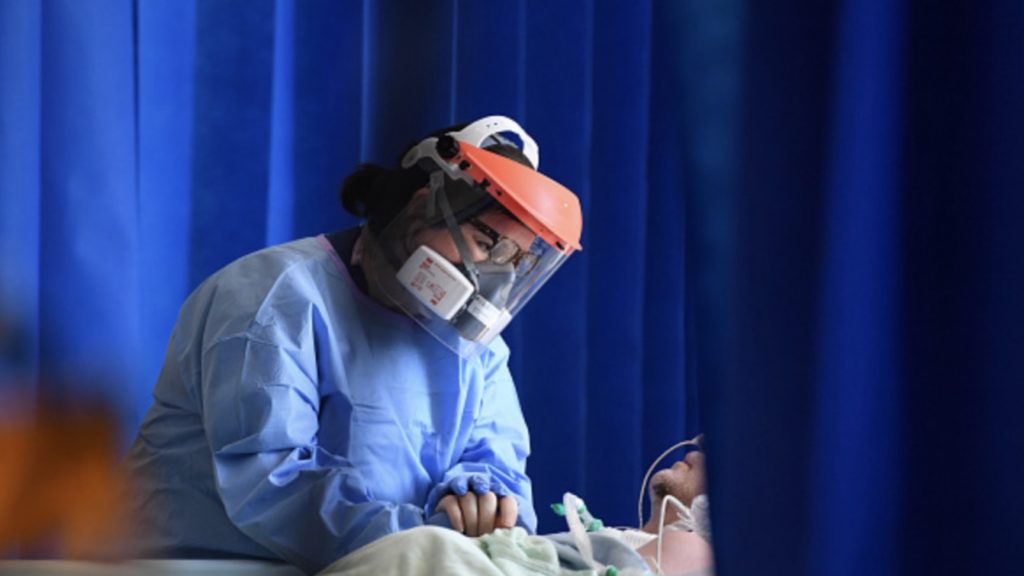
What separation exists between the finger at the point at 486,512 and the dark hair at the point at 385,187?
1.47 ft

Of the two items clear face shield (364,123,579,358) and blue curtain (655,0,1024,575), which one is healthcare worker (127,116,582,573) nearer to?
clear face shield (364,123,579,358)

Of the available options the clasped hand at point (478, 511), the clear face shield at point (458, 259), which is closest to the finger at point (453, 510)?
the clasped hand at point (478, 511)

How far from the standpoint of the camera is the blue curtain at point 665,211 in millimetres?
679

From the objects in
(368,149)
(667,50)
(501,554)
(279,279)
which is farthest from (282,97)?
(667,50)

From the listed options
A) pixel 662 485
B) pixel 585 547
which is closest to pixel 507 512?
pixel 585 547

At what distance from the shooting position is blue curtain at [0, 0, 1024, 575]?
2.23ft

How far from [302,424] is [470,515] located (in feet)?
0.88

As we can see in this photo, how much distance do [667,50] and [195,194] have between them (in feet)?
5.17

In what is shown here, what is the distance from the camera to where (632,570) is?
1.43 metres

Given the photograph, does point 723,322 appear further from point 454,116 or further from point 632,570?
point 454,116

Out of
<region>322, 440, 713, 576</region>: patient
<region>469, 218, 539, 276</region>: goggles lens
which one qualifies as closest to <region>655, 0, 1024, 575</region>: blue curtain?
<region>322, 440, 713, 576</region>: patient

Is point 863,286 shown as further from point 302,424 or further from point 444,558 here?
point 302,424

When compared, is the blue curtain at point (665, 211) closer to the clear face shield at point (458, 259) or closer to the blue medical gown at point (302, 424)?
the blue medical gown at point (302, 424)

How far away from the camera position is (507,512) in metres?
1.62
